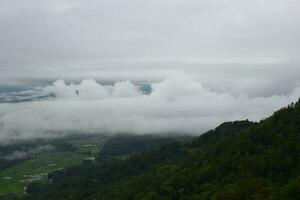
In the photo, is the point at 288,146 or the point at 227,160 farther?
the point at 227,160

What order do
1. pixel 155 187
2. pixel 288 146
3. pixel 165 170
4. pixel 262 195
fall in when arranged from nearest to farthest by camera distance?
pixel 262 195
pixel 288 146
pixel 155 187
pixel 165 170

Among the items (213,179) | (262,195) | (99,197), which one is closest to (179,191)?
(213,179)

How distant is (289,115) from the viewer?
529ft

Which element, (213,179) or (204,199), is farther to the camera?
(213,179)

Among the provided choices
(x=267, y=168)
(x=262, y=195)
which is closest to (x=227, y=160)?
(x=267, y=168)

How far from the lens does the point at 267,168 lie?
134 meters

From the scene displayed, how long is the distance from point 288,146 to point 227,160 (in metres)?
17.7

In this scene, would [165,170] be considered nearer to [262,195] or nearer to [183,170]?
[183,170]

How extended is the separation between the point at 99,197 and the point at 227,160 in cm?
5680

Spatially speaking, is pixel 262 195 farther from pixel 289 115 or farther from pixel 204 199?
pixel 289 115

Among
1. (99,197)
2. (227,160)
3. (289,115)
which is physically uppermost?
(289,115)

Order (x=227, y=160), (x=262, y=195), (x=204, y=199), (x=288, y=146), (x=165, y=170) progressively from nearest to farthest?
(x=262, y=195) → (x=204, y=199) → (x=288, y=146) → (x=227, y=160) → (x=165, y=170)

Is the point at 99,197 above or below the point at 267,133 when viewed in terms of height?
below

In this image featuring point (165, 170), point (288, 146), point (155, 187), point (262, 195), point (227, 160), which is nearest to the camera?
point (262, 195)
